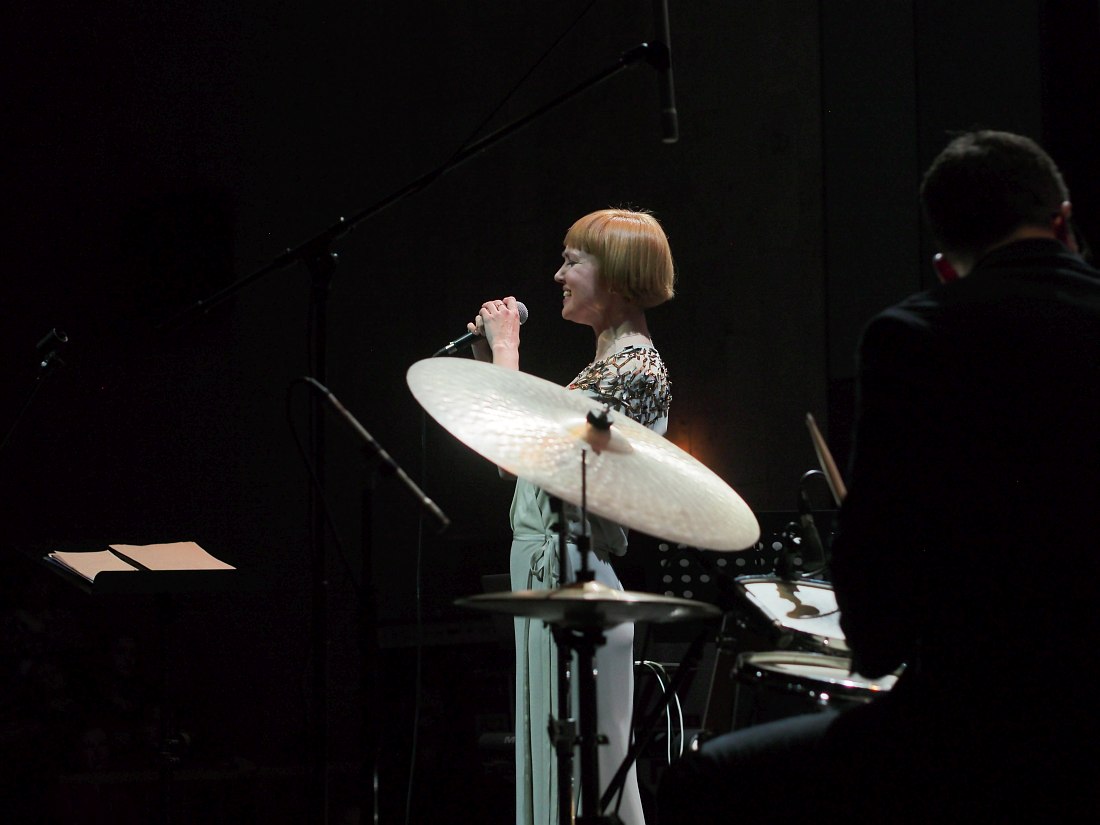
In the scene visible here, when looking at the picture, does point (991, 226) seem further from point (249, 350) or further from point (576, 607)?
point (249, 350)

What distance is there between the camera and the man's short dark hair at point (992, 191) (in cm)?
136

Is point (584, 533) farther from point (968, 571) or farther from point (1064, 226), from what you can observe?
point (1064, 226)

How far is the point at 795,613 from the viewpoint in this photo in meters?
1.65

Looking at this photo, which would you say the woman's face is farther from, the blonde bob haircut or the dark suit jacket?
the dark suit jacket

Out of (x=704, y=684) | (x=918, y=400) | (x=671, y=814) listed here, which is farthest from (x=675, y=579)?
(x=918, y=400)

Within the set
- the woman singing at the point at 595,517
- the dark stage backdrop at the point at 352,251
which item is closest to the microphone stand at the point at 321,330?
the woman singing at the point at 595,517

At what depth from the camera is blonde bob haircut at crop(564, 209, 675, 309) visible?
2695 mm

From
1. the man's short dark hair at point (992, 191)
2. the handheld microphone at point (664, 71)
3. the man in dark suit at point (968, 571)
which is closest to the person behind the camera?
the man in dark suit at point (968, 571)

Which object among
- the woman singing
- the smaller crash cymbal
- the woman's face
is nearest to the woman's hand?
the woman singing

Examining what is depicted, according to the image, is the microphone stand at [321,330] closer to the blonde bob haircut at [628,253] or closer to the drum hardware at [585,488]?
the drum hardware at [585,488]

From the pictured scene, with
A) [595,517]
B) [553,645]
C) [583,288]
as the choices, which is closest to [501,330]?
[583,288]

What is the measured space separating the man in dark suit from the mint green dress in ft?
3.62

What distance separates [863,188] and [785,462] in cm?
105

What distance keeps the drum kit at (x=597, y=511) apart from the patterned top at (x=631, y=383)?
1.86 feet
